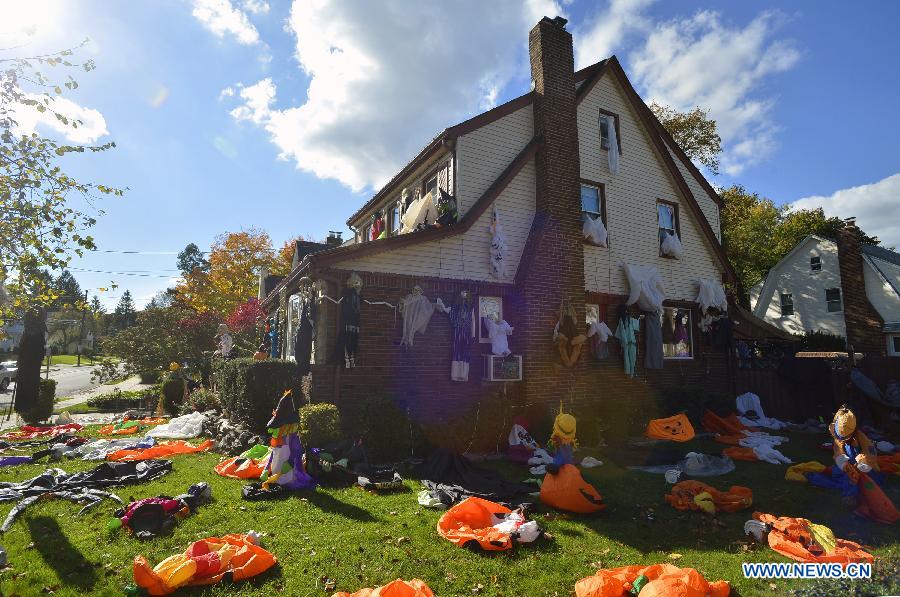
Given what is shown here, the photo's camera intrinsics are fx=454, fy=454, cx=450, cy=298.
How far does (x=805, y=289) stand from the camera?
32.4 m

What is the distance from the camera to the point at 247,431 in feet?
34.5

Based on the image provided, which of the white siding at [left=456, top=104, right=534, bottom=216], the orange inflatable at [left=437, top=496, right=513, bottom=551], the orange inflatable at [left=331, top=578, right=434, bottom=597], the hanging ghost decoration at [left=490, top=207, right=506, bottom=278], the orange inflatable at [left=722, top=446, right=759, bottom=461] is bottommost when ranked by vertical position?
the orange inflatable at [left=722, top=446, right=759, bottom=461]

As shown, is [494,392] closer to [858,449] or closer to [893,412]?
[858,449]

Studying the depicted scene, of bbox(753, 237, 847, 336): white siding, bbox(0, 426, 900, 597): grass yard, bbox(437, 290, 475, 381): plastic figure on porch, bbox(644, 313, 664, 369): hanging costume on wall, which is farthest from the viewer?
bbox(753, 237, 847, 336): white siding

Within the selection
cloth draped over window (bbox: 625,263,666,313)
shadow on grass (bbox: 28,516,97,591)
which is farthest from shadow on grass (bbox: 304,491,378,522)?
cloth draped over window (bbox: 625,263,666,313)

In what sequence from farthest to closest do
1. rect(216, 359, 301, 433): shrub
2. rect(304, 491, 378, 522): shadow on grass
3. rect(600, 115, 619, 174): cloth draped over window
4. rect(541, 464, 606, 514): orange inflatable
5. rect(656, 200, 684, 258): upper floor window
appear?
rect(656, 200, 684, 258): upper floor window, rect(600, 115, 619, 174): cloth draped over window, rect(216, 359, 301, 433): shrub, rect(541, 464, 606, 514): orange inflatable, rect(304, 491, 378, 522): shadow on grass

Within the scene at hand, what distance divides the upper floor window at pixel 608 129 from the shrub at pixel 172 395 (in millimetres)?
17276

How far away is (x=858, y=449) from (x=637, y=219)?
9.58m

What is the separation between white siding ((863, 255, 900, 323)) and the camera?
27.8 metres

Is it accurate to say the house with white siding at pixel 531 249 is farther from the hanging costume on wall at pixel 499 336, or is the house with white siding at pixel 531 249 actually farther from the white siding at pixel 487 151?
the hanging costume on wall at pixel 499 336

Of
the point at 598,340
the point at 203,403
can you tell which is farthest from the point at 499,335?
the point at 203,403

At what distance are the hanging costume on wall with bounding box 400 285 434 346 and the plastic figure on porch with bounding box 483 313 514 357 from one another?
160cm

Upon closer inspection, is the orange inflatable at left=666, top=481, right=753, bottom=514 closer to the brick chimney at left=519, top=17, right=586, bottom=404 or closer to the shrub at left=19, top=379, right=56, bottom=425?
the brick chimney at left=519, top=17, right=586, bottom=404

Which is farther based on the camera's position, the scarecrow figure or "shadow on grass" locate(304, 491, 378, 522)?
the scarecrow figure
